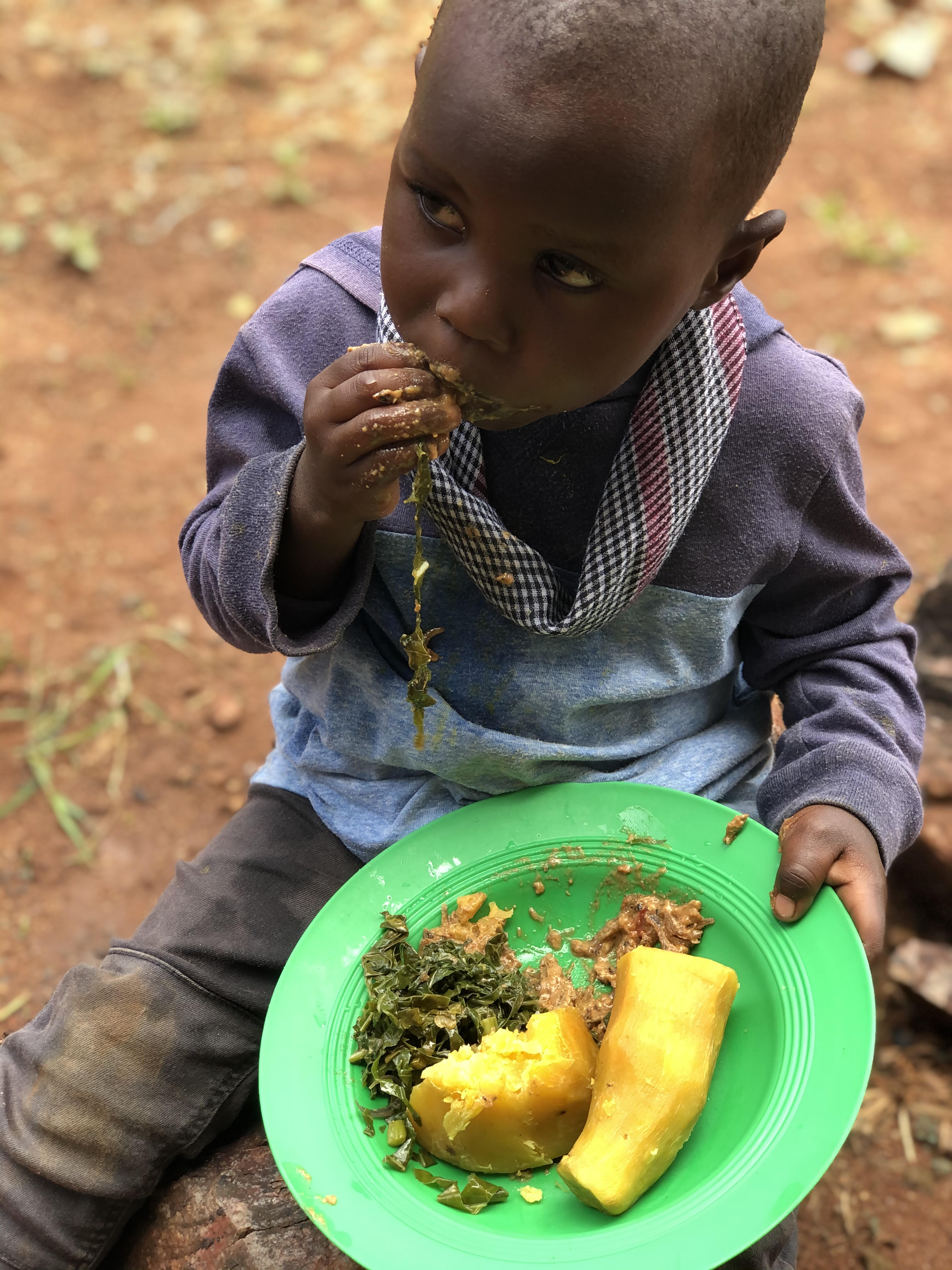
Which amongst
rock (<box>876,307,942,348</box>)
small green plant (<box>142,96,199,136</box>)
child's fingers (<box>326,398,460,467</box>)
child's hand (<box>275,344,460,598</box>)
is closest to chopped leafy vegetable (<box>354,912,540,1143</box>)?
A: child's hand (<box>275,344,460,598</box>)

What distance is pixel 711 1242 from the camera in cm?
150

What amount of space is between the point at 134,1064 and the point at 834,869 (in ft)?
3.93

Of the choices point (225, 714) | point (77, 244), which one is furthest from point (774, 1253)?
point (77, 244)

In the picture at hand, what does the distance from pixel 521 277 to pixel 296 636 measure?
72 cm

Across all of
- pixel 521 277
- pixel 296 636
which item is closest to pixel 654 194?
pixel 521 277

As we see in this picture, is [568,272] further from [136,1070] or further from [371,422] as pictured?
[136,1070]

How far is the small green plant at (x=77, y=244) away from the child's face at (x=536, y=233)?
3967 millimetres

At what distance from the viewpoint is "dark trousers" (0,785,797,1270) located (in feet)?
6.35

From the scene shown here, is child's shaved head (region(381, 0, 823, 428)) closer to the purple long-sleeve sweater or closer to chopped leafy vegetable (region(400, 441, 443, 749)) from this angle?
chopped leafy vegetable (region(400, 441, 443, 749))

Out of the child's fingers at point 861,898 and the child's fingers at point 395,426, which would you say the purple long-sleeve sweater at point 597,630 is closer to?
the child's fingers at point 861,898

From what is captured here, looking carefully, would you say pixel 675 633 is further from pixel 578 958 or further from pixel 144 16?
pixel 144 16

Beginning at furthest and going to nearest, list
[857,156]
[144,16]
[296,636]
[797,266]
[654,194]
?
[144,16], [857,156], [797,266], [296,636], [654,194]

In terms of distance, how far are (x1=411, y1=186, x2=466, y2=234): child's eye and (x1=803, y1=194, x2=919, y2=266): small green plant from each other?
455 cm

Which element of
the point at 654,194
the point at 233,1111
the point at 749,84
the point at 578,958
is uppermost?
the point at 749,84
